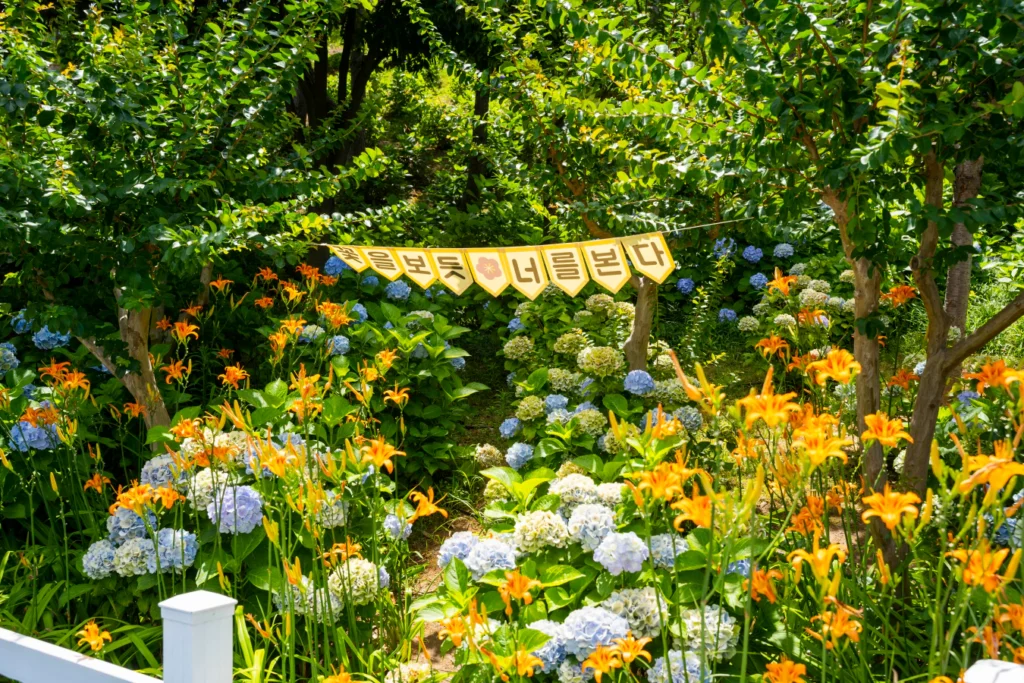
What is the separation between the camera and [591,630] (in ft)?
6.39

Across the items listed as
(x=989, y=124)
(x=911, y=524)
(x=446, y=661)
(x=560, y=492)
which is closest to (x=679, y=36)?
(x=989, y=124)

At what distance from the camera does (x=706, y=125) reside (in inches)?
93.2

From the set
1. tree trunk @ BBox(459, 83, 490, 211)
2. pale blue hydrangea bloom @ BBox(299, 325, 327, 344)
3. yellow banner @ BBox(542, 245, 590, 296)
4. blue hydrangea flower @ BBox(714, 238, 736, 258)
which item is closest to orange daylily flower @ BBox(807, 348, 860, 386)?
yellow banner @ BBox(542, 245, 590, 296)

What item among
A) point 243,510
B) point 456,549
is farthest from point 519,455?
point 243,510

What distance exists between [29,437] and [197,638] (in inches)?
77.0

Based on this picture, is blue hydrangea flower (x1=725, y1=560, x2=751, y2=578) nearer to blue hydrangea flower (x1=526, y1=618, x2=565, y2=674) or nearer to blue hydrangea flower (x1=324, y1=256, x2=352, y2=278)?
blue hydrangea flower (x1=526, y1=618, x2=565, y2=674)

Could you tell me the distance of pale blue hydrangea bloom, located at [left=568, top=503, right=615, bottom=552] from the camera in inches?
86.7

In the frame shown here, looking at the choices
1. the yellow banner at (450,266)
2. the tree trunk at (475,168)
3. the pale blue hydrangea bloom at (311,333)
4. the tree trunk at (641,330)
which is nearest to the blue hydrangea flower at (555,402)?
the tree trunk at (641,330)

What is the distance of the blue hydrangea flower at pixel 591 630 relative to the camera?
76.2 inches

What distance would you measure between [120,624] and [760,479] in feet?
7.33

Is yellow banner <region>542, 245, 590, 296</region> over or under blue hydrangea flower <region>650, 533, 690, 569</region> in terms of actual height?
over

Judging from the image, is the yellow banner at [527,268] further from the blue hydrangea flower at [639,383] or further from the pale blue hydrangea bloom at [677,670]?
the pale blue hydrangea bloom at [677,670]

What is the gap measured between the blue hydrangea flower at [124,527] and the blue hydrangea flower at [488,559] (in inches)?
38.0

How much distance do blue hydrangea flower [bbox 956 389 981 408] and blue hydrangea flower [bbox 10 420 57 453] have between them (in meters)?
3.04
